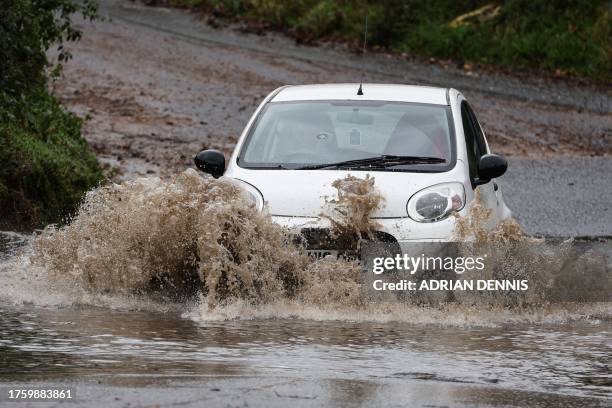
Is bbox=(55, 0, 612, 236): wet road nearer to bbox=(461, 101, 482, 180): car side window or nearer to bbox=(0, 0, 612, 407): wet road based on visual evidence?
bbox=(0, 0, 612, 407): wet road

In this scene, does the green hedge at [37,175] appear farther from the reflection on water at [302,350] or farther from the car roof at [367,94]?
the reflection on water at [302,350]

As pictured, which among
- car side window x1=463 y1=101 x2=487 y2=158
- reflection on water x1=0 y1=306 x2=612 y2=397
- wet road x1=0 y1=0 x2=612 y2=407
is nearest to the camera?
wet road x1=0 y1=0 x2=612 y2=407

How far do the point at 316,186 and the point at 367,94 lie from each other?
5.78ft

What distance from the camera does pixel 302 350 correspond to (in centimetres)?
803

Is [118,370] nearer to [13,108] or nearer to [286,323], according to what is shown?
[286,323]

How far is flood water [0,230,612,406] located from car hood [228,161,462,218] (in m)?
0.80

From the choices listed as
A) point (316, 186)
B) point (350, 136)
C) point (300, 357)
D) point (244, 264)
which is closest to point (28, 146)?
point (350, 136)

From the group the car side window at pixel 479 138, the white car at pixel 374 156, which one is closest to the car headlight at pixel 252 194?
the white car at pixel 374 156

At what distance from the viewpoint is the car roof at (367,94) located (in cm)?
1138

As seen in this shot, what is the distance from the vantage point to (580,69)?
26.5 meters

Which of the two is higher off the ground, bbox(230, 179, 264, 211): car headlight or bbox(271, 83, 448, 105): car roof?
bbox(271, 83, 448, 105): car roof

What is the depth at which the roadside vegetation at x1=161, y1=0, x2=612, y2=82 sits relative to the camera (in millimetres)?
26781

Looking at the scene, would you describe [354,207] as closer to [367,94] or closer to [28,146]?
[367,94]

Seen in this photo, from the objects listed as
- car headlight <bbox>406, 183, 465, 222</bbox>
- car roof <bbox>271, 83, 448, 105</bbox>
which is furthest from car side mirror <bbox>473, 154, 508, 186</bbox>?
car roof <bbox>271, 83, 448, 105</bbox>
